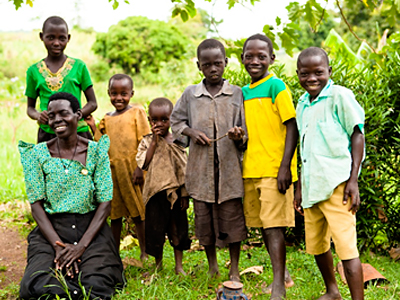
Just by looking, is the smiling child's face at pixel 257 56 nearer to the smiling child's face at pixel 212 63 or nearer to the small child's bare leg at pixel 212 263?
the smiling child's face at pixel 212 63

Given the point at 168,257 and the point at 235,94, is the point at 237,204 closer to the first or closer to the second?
the point at 235,94

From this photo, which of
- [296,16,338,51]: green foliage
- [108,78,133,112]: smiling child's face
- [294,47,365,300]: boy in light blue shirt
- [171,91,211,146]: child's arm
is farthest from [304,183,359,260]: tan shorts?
[296,16,338,51]: green foliage

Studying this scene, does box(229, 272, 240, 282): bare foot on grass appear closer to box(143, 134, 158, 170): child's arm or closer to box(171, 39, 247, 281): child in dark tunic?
box(171, 39, 247, 281): child in dark tunic

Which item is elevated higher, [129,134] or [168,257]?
[129,134]

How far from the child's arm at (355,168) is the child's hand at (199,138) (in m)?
1.06

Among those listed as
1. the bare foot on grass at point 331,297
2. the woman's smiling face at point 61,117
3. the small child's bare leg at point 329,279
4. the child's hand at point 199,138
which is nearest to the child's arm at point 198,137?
the child's hand at point 199,138

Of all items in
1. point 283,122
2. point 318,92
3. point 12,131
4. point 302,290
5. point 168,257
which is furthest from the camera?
point 12,131

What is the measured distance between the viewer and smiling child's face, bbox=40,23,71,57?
3.98 metres

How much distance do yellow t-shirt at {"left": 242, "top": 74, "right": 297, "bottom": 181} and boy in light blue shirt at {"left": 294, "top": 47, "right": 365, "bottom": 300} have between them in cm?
24

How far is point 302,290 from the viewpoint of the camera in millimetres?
3529

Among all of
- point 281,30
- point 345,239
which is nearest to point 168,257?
point 345,239

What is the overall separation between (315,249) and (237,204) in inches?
26.9

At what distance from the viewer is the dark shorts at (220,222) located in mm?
3500

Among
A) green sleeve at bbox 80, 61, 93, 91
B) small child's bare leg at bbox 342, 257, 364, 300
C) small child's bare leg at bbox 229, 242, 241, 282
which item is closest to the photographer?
small child's bare leg at bbox 342, 257, 364, 300
